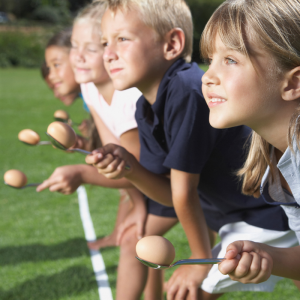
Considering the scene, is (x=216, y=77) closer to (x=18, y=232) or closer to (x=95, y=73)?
(x=95, y=73)

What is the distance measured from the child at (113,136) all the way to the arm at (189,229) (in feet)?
1.19

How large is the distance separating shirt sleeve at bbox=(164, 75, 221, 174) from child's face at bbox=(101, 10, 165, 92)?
14 centimetres

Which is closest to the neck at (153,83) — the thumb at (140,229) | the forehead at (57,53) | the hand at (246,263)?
the thumb at (140,229)

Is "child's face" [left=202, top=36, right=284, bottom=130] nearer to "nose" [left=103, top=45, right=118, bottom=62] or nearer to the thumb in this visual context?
"nose" [left=103, top=45, right=118, bottom=62]

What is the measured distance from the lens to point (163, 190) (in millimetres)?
1562

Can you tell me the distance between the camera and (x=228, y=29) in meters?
1.00

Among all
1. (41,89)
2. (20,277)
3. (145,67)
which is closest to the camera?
(145,67)

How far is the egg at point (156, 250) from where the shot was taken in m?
0.96

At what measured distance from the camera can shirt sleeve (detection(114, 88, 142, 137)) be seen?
168 centimetres

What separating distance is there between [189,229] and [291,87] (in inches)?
23.6

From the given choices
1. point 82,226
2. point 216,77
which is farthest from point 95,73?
point 82,226

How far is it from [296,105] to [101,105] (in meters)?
1.05

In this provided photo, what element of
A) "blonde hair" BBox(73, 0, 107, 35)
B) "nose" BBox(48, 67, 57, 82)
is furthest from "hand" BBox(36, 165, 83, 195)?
"nose" BBox(48, 67, 57, 82)

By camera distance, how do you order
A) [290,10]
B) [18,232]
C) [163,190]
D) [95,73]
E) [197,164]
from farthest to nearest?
[18,232], [95,73], [163,190], [197,164], [290,10]
